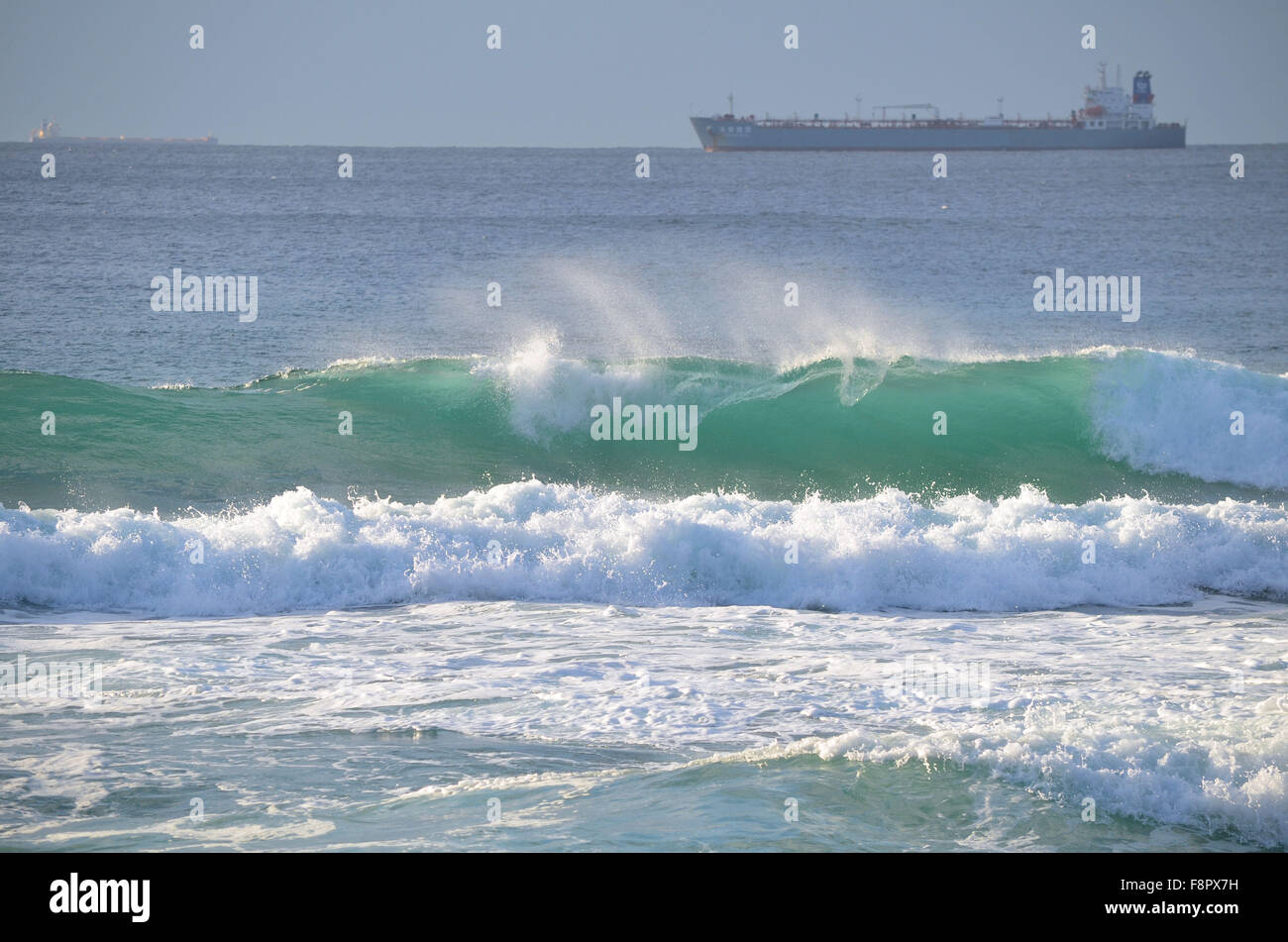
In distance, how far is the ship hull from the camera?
5408 inches

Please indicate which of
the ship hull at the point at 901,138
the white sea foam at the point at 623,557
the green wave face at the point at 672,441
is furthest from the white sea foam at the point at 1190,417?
the ship hull at the point at 901,138

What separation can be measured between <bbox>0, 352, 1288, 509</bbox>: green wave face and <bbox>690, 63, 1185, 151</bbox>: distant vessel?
123570 millimetres

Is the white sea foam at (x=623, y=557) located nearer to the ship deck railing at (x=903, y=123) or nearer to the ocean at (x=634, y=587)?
the ocean at (x=634, y=587)

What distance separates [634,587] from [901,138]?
136672mm

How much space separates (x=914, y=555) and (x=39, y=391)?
14172mm

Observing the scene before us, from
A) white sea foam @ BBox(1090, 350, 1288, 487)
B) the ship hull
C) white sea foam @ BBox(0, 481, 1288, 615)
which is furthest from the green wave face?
the ship hull

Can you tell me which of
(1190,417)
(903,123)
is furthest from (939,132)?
(1190,417)

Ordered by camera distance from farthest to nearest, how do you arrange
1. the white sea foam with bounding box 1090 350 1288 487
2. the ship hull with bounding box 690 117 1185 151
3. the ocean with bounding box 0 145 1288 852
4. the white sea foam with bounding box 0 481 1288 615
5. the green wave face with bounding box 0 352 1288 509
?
1. the ship hull with bounding box 690 117 1185 151
2. the white sea foam with bounding box 1090 350 1288 487
3. the green wave face with bounding box 0 352 1288 509
4. the white sea foam with bounding box 0 481 1288 615
5. the ocean with bounding box 0 145 1288 852

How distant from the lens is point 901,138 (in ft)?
456

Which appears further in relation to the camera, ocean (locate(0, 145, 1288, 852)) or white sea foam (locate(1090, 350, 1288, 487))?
white sea foam (locate(1090, 350, 1288, 487))

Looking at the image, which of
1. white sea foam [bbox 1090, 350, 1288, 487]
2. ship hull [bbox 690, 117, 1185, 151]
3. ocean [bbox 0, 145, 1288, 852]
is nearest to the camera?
ocean [bbox 0, 145, 1288, 852]

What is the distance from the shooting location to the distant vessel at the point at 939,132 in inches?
5413

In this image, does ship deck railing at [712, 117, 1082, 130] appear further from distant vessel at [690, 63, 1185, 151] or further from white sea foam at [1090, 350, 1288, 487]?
white sea foam at [1090, 350, 1288, 487]

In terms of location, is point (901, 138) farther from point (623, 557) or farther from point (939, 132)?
point (623, 557)
